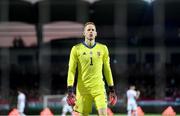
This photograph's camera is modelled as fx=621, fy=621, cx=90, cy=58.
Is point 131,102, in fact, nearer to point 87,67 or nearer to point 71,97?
point 87,67

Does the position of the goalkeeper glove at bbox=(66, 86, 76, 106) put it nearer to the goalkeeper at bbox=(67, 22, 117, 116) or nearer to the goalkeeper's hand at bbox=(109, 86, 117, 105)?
the goalkeeper at bbox=(67, 22, 117, 116)

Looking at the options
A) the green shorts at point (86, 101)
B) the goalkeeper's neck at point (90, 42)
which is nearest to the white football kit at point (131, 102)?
the green shorts at point (86, 101)

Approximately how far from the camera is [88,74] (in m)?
8.89

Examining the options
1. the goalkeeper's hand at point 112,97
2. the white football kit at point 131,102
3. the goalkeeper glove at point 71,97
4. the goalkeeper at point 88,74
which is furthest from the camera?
the white football kit at point 131,102

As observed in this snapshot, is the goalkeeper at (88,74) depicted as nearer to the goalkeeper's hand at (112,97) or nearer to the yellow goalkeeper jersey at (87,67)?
the yellow goalkeeper jersey at (87,67)

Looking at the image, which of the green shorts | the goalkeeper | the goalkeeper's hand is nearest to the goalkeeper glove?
the goalkeeper

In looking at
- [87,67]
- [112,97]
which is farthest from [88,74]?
[112,97]

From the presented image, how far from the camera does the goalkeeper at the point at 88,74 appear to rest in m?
8.84

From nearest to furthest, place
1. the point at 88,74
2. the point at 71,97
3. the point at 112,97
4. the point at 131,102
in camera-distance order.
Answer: the point at 71,97 < the point at 88,74 < the point at 112,97 < the point at 131,102

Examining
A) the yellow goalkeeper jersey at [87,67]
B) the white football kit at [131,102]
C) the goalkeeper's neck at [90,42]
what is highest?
the goalkeeper's neck at [90,42]

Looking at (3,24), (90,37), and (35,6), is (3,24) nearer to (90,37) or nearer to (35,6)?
(35,6)

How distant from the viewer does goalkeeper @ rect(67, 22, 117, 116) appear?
8.84 meters

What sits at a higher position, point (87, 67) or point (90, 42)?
point (90, 42)

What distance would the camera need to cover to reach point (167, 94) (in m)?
30.5
